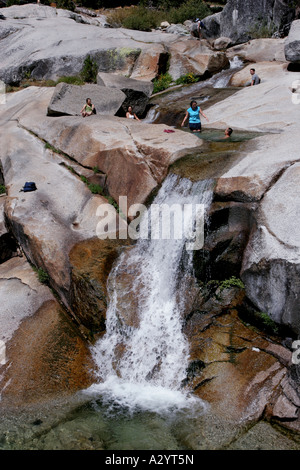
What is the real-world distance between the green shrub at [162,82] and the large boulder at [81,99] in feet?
15.5

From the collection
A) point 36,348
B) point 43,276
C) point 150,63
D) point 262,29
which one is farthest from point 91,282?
point 262,29

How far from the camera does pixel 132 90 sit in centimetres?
1950

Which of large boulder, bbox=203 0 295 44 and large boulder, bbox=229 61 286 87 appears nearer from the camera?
large boulder, bbox=229 61 286 87

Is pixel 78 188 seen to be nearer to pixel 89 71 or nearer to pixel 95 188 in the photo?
pixel 95 188

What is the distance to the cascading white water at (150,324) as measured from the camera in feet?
29.4

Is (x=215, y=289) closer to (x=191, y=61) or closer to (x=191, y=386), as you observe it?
(x=191, y=386)

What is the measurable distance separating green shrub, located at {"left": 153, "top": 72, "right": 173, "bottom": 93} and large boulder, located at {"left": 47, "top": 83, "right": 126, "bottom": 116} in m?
4.73

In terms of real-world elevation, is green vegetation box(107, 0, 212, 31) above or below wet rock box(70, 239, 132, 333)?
above

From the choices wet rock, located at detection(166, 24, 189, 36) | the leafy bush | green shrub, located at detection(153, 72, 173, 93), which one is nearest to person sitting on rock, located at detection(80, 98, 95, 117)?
green shrub, located at detection(153, 72, 173, 93)

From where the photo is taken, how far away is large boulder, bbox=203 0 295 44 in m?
27.0

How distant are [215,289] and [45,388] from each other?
171 inches

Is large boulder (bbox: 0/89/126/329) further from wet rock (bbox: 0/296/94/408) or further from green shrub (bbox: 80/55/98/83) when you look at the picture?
green shrub (bbox: 80/55/98/83)

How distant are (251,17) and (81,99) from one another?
1632 cm

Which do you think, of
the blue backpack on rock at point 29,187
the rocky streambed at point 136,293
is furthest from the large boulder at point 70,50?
the blue backpack on rock at point 29,187
